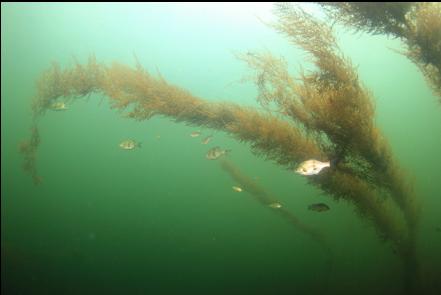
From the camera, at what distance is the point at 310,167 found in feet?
15.2

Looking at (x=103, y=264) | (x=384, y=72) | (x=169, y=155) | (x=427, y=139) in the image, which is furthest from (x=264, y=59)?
(x=427, y=139)

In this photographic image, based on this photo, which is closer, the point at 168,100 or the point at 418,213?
the point at 168,100

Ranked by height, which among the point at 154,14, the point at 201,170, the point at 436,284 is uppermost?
the point at 436,284

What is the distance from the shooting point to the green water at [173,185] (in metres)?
13.4

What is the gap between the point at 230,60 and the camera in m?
50.9

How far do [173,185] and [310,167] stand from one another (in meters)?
63.8

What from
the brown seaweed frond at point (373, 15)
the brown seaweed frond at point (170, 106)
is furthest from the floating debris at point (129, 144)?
the brown seaweed frond at point (373, 15)

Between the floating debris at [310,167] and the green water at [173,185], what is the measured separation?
141 cm

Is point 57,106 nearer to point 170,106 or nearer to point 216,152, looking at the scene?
point 170,106

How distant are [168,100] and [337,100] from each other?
2761 mm

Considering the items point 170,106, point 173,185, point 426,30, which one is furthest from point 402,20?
point 173,185

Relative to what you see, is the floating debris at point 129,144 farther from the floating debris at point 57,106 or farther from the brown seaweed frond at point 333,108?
the brown seaweed frond at point 333,108

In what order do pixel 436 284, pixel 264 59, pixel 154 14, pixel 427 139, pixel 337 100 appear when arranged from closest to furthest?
pixel 337 100 < pixel 264 59 < pixel 436 284 < pixel 154 14 < pixel 427 139

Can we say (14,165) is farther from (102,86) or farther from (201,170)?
(102,86)
